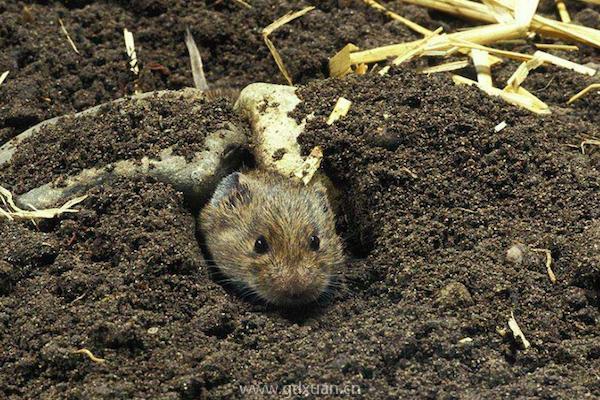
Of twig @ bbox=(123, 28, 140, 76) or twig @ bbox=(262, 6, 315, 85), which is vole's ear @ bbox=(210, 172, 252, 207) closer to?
twig @ bbox=(262, 6, 315, 85)

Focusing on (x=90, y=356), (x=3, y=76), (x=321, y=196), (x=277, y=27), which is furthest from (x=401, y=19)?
(x=90, y=356)

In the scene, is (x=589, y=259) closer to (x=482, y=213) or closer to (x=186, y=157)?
(x=482, y=213)

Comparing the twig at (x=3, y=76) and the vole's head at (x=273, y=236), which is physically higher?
the twig at (x=3, y=76)

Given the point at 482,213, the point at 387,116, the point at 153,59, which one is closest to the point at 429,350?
the point at 482,213

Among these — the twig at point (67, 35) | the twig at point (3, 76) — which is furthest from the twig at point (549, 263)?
the twig at point (3, 76)

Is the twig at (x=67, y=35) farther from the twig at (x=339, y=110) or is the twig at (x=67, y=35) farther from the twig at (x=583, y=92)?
the twig at (x=583, y=92)

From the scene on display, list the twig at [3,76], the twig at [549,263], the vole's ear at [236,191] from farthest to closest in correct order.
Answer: the twig at [3,76] → the vole's ear at [236,191] → the twig at [549,263]
